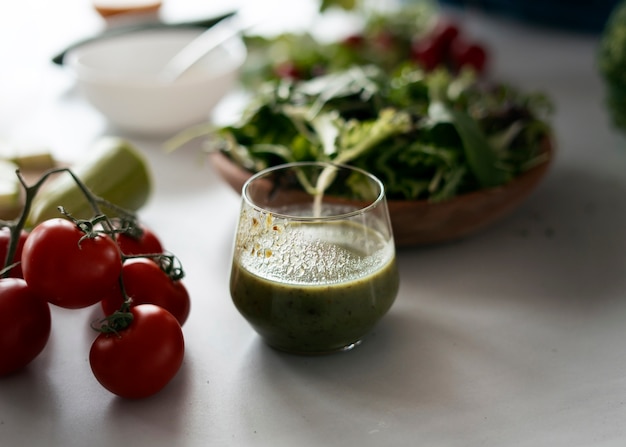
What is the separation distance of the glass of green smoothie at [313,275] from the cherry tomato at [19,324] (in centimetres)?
25

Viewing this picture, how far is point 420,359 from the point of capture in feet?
3.52

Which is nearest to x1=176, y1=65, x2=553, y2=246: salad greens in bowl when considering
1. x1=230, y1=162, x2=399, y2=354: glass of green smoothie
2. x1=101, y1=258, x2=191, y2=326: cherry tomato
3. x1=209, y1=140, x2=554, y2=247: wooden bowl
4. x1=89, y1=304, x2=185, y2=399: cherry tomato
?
x1=209, y1=140, x2=554, y2=247: wooden bowl

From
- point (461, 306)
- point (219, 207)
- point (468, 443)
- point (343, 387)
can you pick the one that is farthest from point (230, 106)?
point (468, 443)

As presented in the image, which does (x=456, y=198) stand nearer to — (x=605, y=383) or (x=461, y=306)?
(x=461, y=306)

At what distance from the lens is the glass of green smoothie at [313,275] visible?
38.7 inches

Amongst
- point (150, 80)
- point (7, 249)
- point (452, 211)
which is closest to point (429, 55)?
point (150, 80)

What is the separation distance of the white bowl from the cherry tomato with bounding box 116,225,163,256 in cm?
64

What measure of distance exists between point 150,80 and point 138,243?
784 mm

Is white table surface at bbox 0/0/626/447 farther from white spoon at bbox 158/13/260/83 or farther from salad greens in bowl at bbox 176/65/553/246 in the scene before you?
white spoon at bbox 158/13/260/83

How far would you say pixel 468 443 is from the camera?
0.92 metres

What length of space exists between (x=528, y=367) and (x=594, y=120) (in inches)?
38.6

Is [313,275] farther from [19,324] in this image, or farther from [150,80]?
[150,80]

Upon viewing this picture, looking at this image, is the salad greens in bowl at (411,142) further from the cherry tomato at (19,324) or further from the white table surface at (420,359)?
the cherry tomato at (19,324)

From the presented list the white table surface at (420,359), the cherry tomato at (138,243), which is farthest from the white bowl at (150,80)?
the cherry tomato at (138,243)
